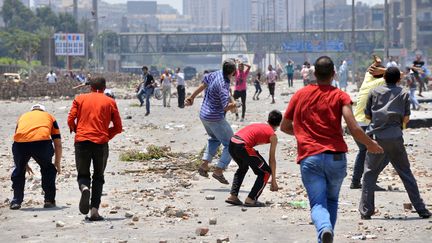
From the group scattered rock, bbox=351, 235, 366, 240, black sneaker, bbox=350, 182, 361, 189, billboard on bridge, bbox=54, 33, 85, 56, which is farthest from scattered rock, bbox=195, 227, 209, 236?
billboard on bridge, bbox=54, 33, 85, 56

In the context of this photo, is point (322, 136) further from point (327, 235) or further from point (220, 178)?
point (220, 178)

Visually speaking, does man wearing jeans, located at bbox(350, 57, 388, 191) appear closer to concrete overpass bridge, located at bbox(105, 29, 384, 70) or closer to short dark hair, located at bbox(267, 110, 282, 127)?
short dark hair, located at bbox(267, 110, 282, 127)

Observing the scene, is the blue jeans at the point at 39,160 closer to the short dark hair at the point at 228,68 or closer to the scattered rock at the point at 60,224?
the scattered rock at the point at 60,224

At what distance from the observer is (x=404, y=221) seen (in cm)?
1060

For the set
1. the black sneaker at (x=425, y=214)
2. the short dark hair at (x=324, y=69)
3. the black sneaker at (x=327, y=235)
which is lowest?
the black sneaker at (x=425, y=214)

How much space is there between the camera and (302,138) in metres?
8.16

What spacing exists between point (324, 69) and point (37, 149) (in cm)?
494

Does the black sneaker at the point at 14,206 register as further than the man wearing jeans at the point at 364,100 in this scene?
No

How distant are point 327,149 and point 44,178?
16.3 ft

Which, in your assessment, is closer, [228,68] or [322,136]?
[322,136]

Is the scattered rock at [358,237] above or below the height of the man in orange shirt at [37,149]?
below

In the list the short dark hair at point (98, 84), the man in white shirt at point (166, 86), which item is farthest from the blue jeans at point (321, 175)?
the man in white shirt at point (166, 86)

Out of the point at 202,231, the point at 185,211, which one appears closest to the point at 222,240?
the point at 202,231

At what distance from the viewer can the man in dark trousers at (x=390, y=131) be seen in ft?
35.2
